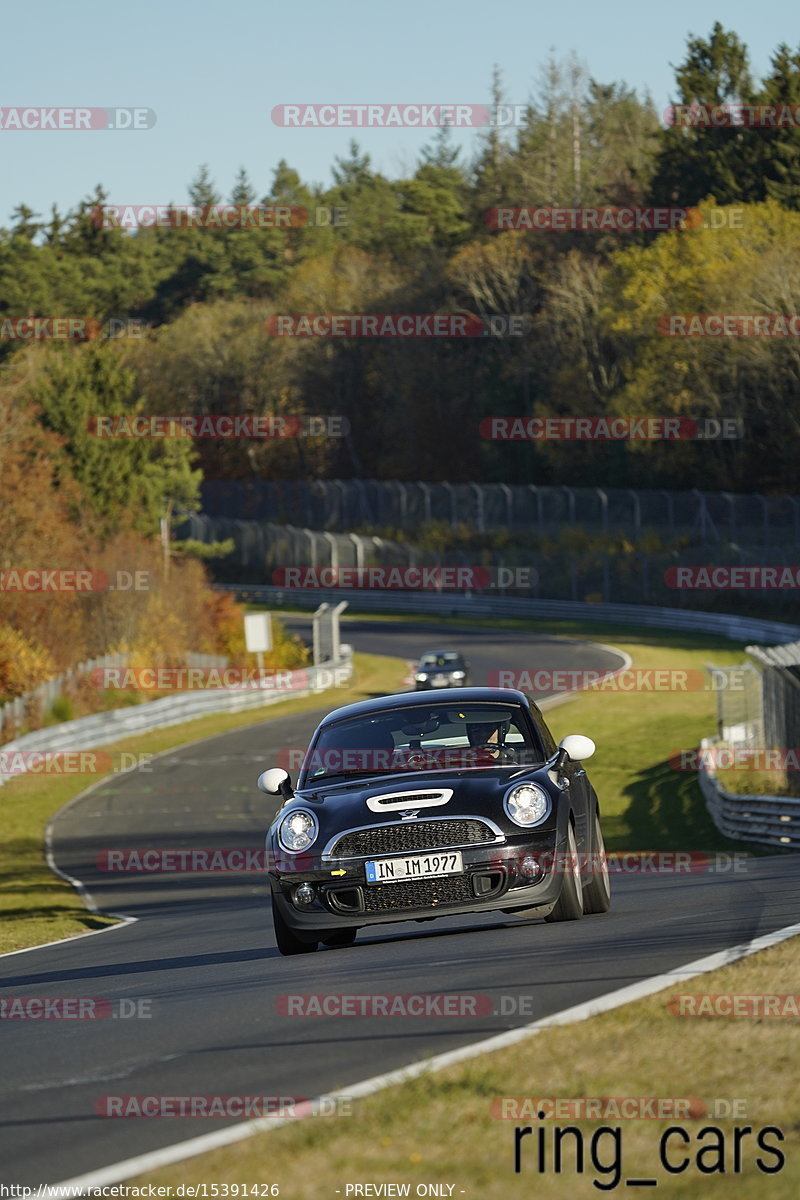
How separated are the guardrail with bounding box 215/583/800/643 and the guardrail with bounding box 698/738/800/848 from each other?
2924 cm

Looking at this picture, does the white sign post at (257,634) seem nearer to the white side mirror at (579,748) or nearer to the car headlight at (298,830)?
the white side mirror at (579,748)

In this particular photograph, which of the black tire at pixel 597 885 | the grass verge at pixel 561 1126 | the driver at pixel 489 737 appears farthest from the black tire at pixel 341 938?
the grass verge at pixel 561 1126

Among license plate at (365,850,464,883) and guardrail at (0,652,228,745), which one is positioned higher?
license plate at (365,850,464,883)

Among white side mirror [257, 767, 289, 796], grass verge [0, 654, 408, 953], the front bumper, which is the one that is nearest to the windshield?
white side mirror [257, 767, 289, 796]

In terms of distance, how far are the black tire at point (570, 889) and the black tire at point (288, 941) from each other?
1597 millimetres

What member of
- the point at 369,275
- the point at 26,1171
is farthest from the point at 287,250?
the point at 26,1171

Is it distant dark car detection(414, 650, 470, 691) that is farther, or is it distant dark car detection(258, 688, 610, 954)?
distant dark car detection(414, 650, 470, 691)

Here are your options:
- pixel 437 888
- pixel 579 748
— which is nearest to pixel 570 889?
pixel 579 748

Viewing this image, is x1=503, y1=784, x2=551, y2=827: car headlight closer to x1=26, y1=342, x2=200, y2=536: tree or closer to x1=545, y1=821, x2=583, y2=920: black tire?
x1=545, y1=821, x2=583, y2=920: black tire

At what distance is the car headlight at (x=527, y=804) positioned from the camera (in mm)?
10211

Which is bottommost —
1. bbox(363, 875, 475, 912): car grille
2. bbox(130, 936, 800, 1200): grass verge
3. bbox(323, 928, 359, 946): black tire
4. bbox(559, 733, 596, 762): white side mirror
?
bbox(323, 928, 359, 946): black tire

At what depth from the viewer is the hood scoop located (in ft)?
33.4

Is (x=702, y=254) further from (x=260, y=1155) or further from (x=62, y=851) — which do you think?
(x=260, y=1155)

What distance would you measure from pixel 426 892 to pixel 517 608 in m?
60.1
